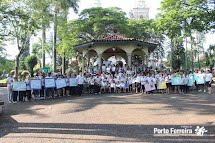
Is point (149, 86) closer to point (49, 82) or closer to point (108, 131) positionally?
point (49, 82)

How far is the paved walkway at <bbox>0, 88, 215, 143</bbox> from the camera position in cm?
834

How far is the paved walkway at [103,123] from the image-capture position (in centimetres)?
834

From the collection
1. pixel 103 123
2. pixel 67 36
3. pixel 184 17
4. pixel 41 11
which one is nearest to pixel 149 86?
pixel 184 17

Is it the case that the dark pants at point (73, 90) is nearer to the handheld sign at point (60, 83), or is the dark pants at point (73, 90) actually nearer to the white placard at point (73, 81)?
the white placard at point (73, 81)

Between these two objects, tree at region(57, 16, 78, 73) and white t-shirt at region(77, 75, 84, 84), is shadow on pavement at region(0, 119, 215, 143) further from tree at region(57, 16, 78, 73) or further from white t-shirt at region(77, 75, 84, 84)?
tree at region(57, 16, 78, 73)

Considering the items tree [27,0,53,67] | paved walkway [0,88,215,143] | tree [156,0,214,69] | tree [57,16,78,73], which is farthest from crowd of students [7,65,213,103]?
tree [57,16,78,73]

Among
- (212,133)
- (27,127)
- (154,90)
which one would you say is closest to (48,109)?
(27,127)

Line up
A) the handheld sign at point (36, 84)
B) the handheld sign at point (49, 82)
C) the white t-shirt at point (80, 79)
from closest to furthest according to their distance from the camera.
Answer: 1. the handheld sign at point (36, 84)
2. the handheld sign at point (49, 82)
3. the white t-shirt at point (80, 79)

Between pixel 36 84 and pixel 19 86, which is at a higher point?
pixel 36 84

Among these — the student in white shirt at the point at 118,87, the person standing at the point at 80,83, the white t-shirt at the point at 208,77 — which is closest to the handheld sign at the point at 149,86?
the student in white shirt at the point at 118,87

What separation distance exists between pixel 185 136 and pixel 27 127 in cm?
495

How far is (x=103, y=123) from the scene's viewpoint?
10289 mm

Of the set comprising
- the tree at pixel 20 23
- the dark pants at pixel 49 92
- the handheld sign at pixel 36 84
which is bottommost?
the dark pants at pixel 49 92

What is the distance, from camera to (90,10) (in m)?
41.6
